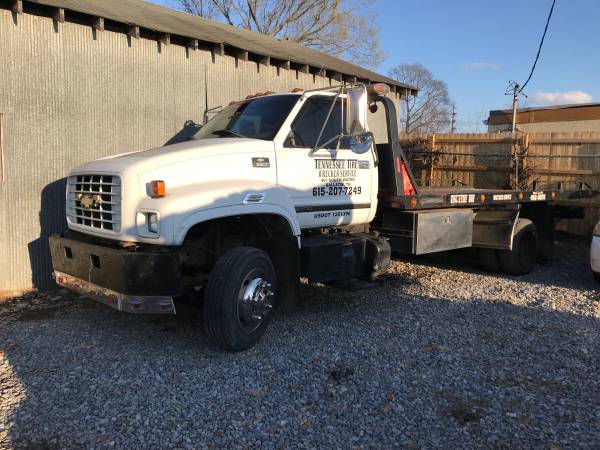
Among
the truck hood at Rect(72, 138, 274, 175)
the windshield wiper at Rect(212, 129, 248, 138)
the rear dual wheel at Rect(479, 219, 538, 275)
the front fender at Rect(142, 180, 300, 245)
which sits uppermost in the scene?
the windshield wiper at Rect(212, 129, 248, 138)

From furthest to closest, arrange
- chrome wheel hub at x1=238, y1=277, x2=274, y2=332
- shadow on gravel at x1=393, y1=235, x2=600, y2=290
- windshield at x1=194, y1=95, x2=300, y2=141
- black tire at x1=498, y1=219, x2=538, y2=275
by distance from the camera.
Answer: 1. black tire at x1=498, y1=219, x2=538, y2=275
2. shadow on gravel at x1=393, y1=235, x2=600, y2=290
3. windshield at x1=194, y1=95, x2=300, y2=141
4. chrome wheel hub at x1=238, y1=277, x2=274, y2=332

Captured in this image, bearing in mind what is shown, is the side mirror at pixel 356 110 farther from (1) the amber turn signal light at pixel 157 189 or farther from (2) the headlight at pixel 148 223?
(2) the headlight at pixel 148 223

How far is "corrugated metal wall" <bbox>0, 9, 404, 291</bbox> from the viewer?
259 inches

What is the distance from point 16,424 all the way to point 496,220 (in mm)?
6808

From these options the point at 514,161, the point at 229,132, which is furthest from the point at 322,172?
the point at 514,161

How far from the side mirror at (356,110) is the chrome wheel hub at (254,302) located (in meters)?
1.82

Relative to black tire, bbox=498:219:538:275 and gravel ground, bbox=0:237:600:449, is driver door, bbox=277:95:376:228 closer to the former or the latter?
gravel ground, bbox=0:237:600:449

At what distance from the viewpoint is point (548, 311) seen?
6.24 m

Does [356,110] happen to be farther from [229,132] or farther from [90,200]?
[90,200]

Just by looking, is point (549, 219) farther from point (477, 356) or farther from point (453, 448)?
point (453, 448)

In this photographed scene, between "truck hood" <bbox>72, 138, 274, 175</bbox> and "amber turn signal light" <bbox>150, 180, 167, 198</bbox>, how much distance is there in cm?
18

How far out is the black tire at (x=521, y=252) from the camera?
8.30 metres

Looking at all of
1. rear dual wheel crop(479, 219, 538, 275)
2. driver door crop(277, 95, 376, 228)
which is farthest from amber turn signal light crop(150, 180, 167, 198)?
rear dual wheel crop(479, 219, 538, 275)

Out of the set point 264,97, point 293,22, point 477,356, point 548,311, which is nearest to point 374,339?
point 477,356
